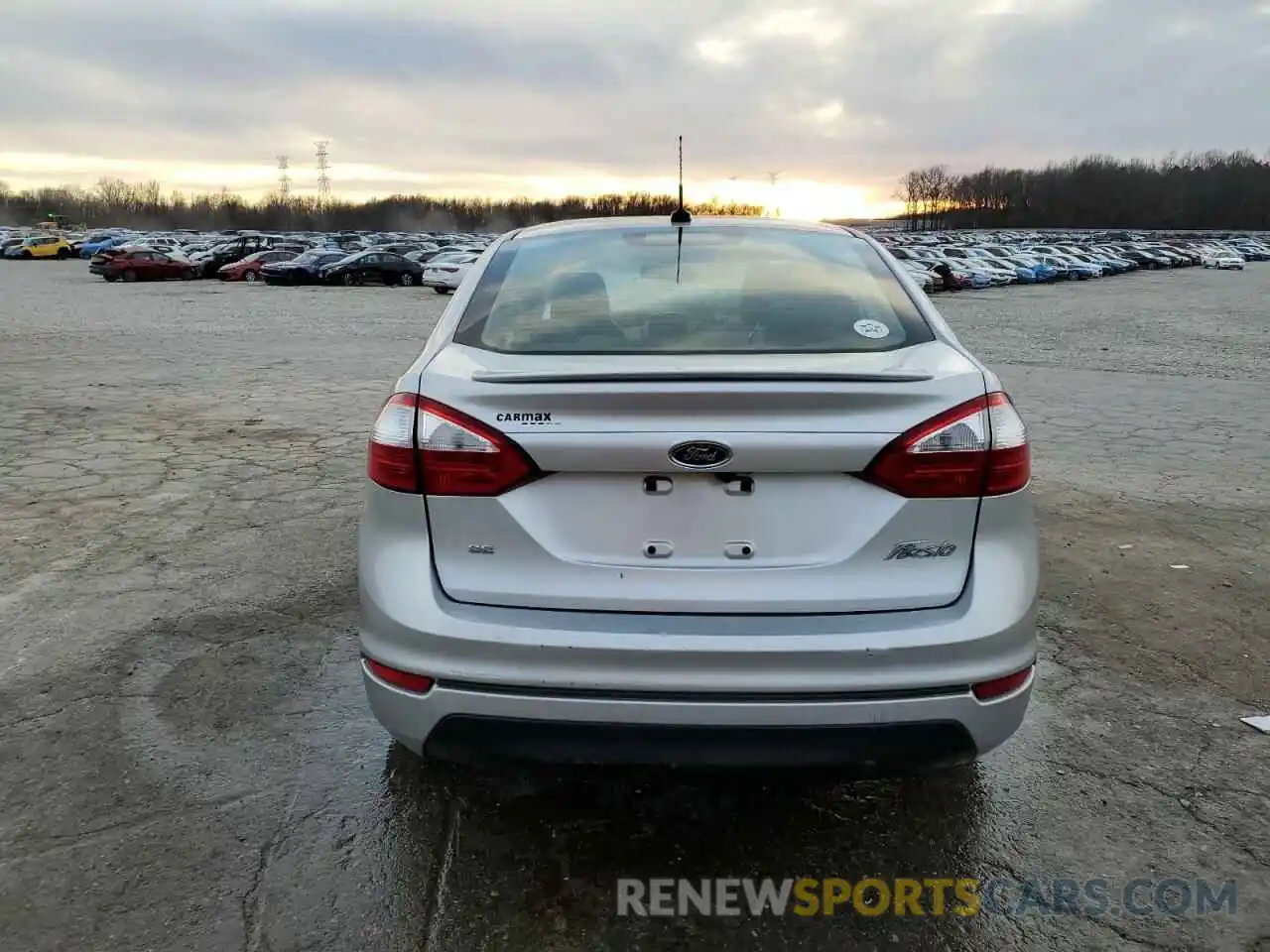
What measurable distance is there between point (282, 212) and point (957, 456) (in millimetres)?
159791

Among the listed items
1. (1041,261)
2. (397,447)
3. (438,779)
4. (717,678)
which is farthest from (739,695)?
(1041,261)

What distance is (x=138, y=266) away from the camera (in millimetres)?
39406

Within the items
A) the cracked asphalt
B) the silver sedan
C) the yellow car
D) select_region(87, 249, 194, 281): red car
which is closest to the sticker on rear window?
the silver sedan

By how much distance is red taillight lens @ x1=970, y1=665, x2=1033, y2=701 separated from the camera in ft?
7.70

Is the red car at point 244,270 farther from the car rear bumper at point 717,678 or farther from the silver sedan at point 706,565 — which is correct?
the car rear bumper at point 717,678

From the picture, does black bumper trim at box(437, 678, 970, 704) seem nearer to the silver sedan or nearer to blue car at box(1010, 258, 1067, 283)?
the silver sedan

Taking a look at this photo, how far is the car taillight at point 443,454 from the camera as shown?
92.3 inches

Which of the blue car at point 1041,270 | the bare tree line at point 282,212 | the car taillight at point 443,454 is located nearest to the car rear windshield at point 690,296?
the car taillight at point 443,454

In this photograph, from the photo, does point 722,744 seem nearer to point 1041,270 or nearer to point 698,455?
point 698,455

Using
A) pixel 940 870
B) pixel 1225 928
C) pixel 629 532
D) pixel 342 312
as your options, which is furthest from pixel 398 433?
pixel 342 312

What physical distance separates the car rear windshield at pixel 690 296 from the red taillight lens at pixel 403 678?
910 mm

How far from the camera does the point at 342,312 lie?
80.3ft

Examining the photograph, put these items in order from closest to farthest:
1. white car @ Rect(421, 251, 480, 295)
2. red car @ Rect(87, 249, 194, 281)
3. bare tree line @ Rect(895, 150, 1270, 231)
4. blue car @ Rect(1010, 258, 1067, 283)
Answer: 1. white car @ Rect(421, 251, 480, 295)
2. red car @ Rect(87, 249, 194, 281)
3. blue car @ Rect(1010, 258, 1067, 283)
4. bare tree line @ Rect(895, 150, 1270, 231)

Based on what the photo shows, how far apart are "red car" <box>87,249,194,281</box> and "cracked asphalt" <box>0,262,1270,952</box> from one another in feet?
120
